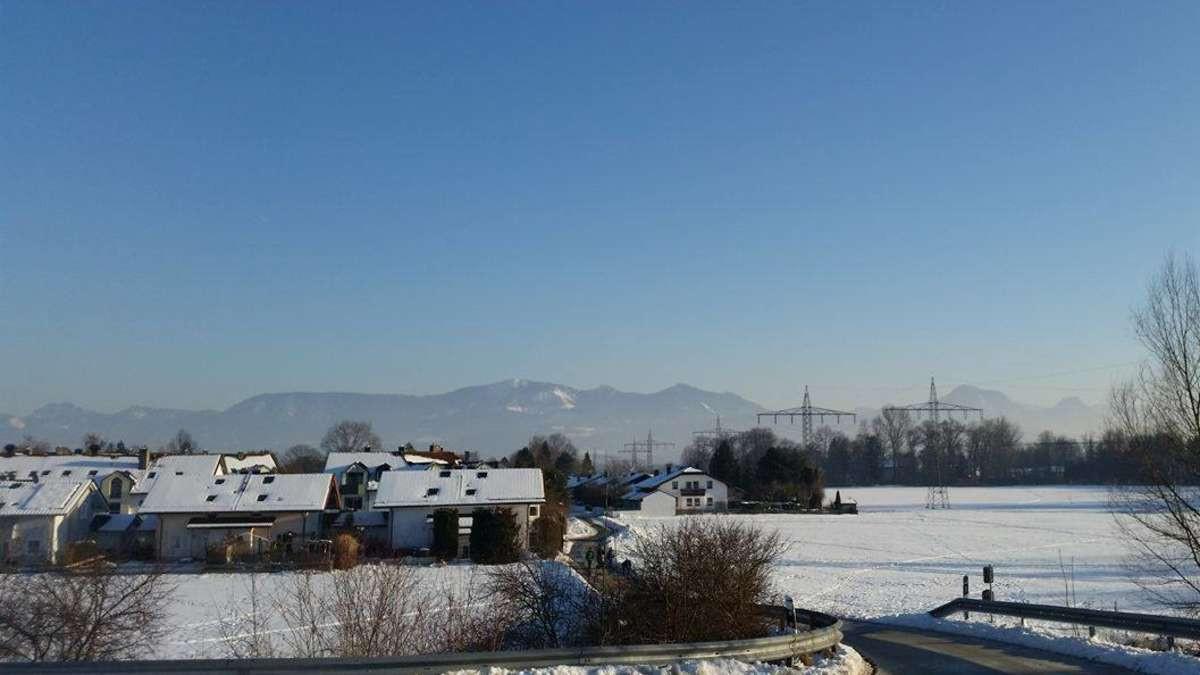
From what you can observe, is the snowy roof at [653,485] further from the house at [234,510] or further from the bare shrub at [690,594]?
the bare shrub at [690,594]

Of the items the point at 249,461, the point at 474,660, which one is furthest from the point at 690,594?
the point at 249,461

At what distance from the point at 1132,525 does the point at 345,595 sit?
5784 centimetres

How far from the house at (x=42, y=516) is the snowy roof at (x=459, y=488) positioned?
1872 centimetres

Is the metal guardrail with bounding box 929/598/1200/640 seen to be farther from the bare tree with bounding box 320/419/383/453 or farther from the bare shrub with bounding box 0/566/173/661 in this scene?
the bare tree with bounding box 320/419/383/453

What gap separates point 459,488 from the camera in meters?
63.0

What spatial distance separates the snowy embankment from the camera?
23.4 metres

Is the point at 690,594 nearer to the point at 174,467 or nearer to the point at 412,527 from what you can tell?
the point at 412,527

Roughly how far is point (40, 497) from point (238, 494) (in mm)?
11747

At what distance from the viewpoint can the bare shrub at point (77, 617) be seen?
1661cm

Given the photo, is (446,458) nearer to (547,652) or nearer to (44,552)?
(44,552)

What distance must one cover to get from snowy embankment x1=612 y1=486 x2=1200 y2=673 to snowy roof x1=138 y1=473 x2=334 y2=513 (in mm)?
19596

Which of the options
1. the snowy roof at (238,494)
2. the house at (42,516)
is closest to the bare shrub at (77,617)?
the snowy roof at (238,494)

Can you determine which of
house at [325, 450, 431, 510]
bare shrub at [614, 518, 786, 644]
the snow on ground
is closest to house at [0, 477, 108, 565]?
house at [325, 450, 431, 510]

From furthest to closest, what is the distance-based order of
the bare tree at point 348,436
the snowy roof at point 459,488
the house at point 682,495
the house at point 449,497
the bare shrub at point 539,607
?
the bare tree at point 348,436 < the house at point 682,495 < the snowy roof at point 459,488 < the house at point 449,497 < the bare shrub at point 539,607
